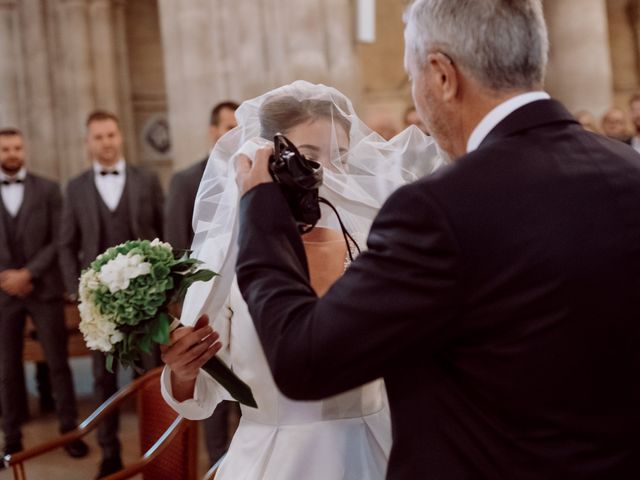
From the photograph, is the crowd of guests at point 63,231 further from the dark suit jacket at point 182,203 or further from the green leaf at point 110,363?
the green leaf at point 110,363

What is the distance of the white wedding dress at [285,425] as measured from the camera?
2.52 m

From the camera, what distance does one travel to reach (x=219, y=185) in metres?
2.62

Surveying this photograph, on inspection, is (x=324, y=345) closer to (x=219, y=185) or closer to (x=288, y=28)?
(x=219, y=185)

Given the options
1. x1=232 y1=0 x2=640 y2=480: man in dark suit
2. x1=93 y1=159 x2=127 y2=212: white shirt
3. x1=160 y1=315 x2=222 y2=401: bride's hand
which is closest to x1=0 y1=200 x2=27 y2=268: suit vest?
x1=93 y1=159 x2=127 y2=212: white shirt

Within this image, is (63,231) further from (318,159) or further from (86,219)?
(318,159)

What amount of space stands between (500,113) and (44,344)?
588 centimetres

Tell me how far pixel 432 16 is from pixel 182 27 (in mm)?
Result: 6921

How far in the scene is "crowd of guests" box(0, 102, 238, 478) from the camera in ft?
21.0

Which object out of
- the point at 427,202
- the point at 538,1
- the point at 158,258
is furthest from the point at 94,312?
the point at 538,1

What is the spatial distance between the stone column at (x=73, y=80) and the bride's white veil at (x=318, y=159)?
44.1 feet

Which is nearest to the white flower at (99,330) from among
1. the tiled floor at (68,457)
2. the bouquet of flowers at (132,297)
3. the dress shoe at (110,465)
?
the bouquet of flowers at (132,297)

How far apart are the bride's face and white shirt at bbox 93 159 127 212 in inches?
163

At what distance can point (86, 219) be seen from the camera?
21.3 ft

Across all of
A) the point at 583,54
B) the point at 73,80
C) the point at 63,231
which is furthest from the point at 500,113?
the point at 73,80
